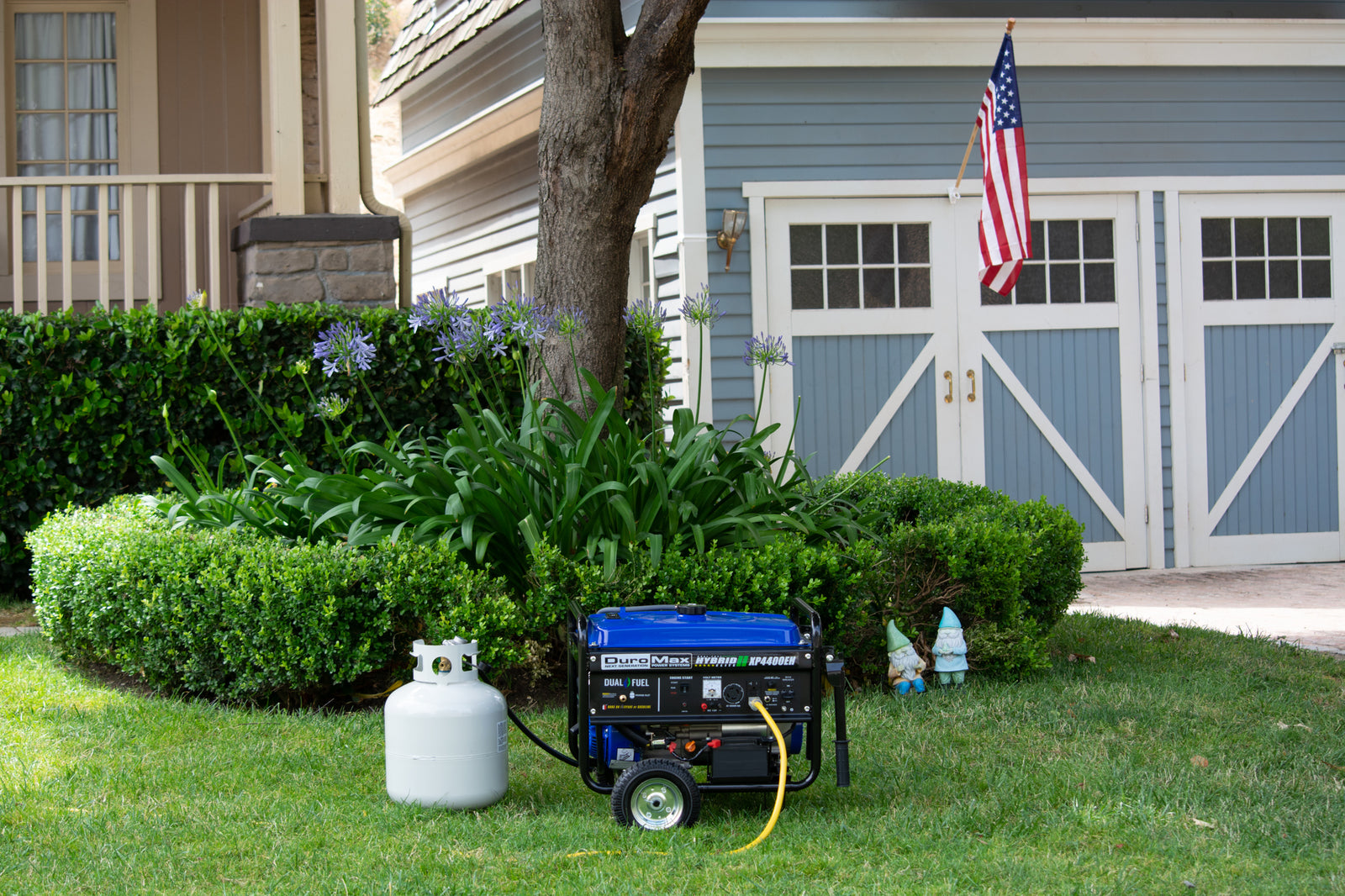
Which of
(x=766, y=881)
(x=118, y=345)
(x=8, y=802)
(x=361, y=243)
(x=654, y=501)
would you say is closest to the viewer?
(x=766, y=881)

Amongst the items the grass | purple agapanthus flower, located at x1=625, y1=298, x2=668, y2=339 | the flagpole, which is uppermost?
the flagpole

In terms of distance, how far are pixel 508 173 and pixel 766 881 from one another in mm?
7411

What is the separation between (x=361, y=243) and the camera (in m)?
6.68

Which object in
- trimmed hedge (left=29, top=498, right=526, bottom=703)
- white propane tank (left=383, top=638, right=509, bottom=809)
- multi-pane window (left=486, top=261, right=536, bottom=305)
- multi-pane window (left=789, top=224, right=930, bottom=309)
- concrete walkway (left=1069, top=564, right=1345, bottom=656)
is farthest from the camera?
multi-pane window (left=486, top=261, right=536, bottom=305)

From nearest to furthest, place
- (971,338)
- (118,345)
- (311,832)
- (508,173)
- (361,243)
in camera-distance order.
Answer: (311,832) < (118,345) < (361,243) < (971,338) < (508,173)

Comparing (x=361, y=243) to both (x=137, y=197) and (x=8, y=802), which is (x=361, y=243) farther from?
(x=8, y=802)

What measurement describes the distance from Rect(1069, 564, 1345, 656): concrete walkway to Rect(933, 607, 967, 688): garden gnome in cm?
172

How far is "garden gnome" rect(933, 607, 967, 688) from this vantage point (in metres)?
4.17

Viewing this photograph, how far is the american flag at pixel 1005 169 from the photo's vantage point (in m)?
6.55

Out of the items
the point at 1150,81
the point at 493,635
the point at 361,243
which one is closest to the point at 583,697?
the point at 493,635

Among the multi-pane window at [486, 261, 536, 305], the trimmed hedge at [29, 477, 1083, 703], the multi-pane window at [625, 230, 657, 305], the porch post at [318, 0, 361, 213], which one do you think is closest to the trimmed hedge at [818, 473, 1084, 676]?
the trimmed hedge at [29, 477, 1083, 703]

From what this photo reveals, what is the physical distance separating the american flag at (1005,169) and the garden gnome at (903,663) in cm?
314

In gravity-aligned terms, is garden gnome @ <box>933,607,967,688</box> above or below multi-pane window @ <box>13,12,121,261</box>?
below

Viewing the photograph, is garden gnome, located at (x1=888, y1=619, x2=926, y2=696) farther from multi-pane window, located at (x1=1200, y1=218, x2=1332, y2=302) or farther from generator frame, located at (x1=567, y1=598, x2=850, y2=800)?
multi-pane window, located at (x1=1200, y1=218, x2=1332, y2=302)
